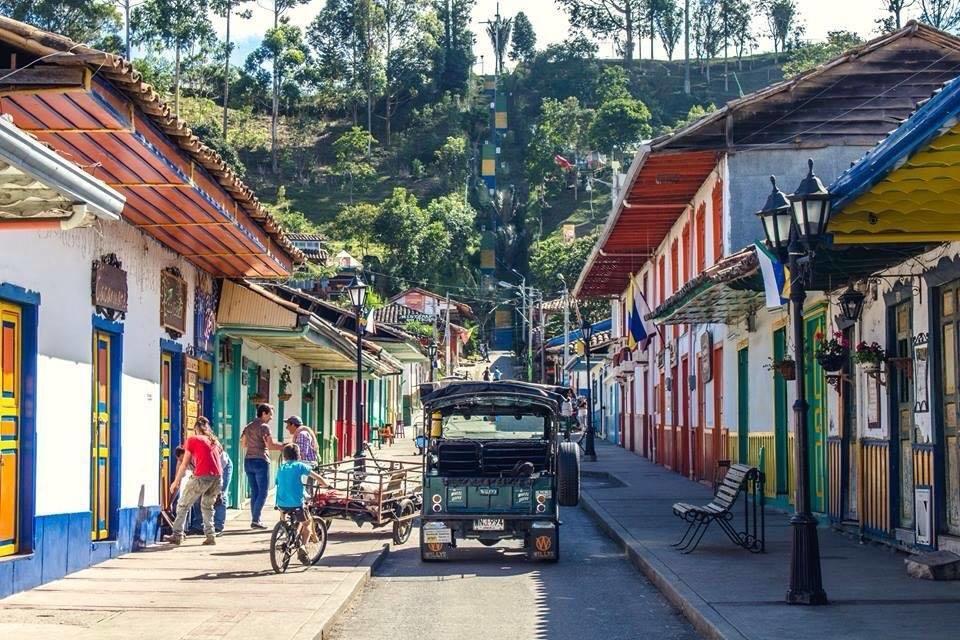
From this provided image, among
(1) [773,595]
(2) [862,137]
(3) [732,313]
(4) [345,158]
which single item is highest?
(4) [345,158]

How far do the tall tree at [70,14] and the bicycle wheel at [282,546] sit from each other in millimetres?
66952

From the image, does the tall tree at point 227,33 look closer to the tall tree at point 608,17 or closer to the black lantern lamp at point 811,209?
the tall tree at point 608,17

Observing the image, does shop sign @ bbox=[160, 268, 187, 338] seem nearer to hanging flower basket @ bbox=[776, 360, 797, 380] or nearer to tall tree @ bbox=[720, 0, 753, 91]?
hanging flower basket @ bbox=[776, 360, 797, 380]

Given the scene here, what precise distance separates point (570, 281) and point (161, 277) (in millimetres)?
66992

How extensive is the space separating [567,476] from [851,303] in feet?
12.6

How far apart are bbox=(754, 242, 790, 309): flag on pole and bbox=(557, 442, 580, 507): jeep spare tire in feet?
11.9

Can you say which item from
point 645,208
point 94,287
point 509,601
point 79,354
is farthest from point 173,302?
point 645,208

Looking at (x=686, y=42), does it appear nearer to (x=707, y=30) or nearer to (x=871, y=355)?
(x=707, y=30)

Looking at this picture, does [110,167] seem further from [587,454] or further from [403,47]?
[403,47]

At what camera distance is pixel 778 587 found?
39.3ft

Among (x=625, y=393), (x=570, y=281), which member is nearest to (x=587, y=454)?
(x=625, y=393)

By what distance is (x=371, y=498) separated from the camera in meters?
16.7

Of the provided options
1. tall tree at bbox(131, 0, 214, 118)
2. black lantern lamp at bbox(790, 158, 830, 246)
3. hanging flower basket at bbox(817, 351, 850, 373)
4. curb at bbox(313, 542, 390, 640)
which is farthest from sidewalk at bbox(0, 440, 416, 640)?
tall tree at bbox(131, 0, 214, 118)

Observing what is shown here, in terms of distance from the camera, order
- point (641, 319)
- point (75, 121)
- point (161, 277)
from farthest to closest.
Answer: point (641, 319) < point (161, 277) < point (75, 121)
